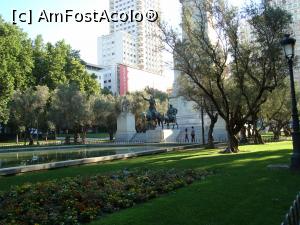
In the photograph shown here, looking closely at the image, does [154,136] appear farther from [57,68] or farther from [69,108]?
[57,68]

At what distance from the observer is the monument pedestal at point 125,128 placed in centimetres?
5578

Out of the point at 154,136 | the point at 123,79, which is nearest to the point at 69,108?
the point at 154,136

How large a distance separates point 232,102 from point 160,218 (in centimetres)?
2400

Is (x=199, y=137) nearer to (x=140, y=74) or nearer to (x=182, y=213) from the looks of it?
(x=182, y=213)

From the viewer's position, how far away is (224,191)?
32.5 feet

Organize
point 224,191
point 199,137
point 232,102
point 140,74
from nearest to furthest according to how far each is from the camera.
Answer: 1. point 224,191
2. point 232,102
3. point 199,137
4. point 140,74

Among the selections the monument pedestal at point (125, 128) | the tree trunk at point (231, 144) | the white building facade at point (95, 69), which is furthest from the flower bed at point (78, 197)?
the white building facade at point (95, 69)

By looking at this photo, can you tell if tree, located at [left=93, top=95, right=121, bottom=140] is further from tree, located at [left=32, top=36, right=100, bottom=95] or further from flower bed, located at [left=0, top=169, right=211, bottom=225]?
flower bed, located at [left=0, top=169, right=211, bottom=225]

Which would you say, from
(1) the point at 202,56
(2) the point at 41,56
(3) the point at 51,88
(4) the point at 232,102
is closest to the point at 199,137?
(4) the point at 232,102

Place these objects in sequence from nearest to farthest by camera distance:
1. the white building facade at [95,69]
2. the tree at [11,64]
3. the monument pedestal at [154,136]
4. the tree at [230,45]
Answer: the tree at [230,45]
the monument pedestal at [154,136]
the tree at [11,64]
the white building facade at [95,69]

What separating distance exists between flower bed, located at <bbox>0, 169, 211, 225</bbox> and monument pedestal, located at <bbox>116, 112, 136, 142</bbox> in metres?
43.3

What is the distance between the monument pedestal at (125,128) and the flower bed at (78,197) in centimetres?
4325

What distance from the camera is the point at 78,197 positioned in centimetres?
917

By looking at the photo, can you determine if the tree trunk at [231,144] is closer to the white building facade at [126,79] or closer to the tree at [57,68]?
the tree at [57,68]
